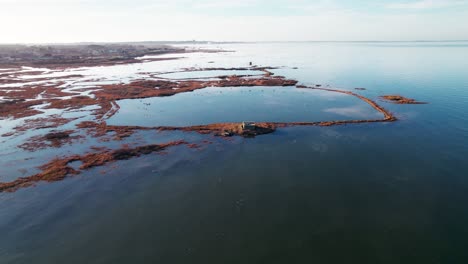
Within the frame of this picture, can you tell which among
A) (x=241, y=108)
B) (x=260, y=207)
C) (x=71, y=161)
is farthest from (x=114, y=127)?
(x=260, y=207)

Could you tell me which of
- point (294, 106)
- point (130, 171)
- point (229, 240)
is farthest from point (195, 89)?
point (229, 240)

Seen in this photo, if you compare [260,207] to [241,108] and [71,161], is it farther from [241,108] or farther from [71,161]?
[241,108]

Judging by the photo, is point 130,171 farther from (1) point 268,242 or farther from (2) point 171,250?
(1) point 268,242

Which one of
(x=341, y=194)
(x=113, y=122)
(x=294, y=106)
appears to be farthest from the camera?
(x=294, y=106)

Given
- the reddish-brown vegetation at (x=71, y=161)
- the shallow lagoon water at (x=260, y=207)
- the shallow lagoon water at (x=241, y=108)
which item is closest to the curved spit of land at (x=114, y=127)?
the reddish-brown vegetation at (x=71, y=161)

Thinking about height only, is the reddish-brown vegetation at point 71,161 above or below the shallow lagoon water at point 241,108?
below

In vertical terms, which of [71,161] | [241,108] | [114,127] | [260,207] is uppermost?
[241,108]

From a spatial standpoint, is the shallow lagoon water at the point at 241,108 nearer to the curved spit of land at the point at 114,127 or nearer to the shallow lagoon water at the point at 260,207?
the curved spit of land at the point at 114,127

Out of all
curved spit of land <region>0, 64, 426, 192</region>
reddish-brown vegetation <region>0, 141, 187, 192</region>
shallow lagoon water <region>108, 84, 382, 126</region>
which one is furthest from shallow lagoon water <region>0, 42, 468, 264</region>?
shallow lagoon water <region>108, 84, 382, 126</region>
